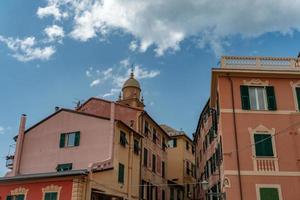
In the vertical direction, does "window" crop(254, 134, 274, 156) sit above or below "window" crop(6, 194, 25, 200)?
above

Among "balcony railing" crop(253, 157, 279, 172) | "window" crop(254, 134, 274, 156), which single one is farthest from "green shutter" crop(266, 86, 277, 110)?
"balcony railing" crop(253, 157, 279, 172)

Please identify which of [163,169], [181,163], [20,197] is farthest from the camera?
[181,163]

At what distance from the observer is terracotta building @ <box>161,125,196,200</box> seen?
51469 mm

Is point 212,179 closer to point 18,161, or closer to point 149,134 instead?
point 149,134

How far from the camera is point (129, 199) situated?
3152 cm

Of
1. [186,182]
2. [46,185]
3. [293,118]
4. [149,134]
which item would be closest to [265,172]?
[293,118]

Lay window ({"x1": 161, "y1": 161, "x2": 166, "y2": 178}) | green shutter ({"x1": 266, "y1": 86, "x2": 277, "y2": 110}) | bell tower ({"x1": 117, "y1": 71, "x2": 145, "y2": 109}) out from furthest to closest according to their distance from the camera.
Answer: bell tower ({"x1": 117, "y1": 71, "x2": 145, "y2": 109}) < window ({"x1": 161, "y1": 161, "x2": 166, "y2": 178}) < green shutter ({"x1": 266, "y1": 86, "x2": 277, "y2": 110})

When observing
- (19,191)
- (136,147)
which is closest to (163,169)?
(136,147)

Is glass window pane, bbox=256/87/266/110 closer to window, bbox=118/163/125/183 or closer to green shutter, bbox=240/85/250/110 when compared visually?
green shutter, bbox=240/85/250/110

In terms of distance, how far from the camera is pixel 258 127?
23781 mm

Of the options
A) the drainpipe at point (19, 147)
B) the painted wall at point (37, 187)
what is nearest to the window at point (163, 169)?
the drainpipe at point (19, 147)

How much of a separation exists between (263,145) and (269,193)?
2.96m

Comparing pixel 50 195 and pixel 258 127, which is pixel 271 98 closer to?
pixel 258 127

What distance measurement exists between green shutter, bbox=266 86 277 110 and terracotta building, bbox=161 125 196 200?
28.0 metres
